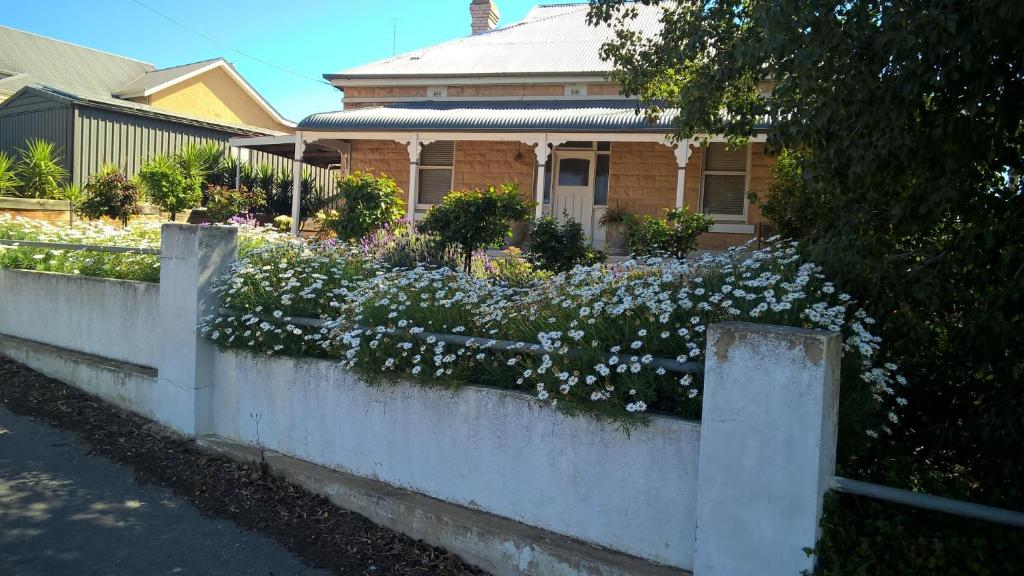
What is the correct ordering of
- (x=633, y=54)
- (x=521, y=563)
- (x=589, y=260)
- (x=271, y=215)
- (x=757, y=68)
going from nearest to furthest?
(x=521, y=563)
(x=757, y=68)
(x=633, y=54)
(x=589, y=260)
(x=271, y=215)

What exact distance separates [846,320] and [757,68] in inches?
78.5

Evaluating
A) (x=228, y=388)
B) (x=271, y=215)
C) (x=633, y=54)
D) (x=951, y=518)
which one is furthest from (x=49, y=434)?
(x=271, y=215)

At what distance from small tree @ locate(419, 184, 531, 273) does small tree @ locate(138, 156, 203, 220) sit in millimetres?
9629

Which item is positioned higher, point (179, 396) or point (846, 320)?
point (846, 320)

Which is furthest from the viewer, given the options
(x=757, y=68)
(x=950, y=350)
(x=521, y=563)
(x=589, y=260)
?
(x=589, y=260)

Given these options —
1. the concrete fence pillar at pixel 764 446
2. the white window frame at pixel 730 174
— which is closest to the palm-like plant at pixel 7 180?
the white window frame at pixel 730 174

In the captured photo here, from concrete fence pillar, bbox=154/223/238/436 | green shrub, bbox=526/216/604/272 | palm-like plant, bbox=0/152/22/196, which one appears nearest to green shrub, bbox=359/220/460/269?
green shrub, bbox=526/216/604/272

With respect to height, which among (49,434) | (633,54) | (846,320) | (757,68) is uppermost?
(633,54)

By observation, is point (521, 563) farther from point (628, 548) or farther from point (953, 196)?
point (953, 196)

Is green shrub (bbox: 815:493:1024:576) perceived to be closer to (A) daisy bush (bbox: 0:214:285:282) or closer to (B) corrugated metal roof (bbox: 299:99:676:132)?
(A) daisy bush (bbox: 0:214:285:282)

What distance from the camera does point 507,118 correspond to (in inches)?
577

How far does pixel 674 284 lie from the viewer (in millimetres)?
4812

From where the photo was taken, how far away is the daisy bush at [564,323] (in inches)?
159

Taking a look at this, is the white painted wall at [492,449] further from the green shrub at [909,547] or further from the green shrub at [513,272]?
the green shrub at [513,272]
